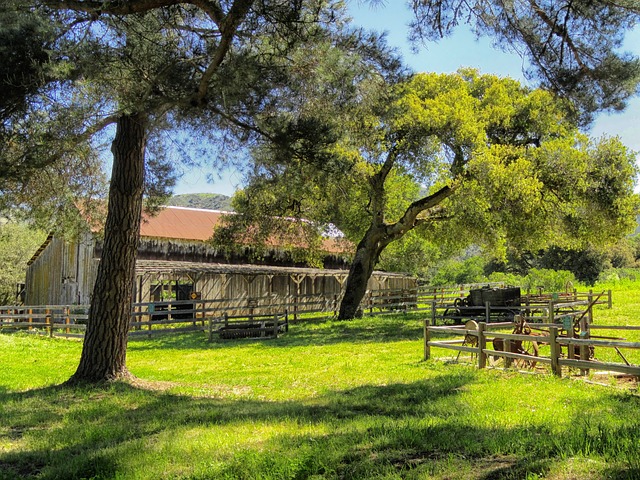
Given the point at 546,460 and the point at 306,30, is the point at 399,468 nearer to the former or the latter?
the point at 546,460

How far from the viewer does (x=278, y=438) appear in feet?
18.0

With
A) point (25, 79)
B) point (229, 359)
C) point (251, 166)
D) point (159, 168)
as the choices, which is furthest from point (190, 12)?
point (229, 359)

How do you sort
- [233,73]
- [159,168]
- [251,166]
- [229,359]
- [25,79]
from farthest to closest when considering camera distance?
1. [229,359]
2. [159,168]
3. [251,166]
4. [233,73]
5. [25,79]

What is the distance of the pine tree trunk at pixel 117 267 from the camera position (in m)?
9.23

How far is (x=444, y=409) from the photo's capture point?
6.58m

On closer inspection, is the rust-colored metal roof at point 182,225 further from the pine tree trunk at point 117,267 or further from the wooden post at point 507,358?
the wooden post at point 507,358

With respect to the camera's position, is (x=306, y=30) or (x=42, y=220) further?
(x=42, y=220)

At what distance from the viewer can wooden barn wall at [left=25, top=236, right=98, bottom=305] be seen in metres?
28.2

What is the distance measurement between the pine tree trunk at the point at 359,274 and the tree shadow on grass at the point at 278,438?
15436mm

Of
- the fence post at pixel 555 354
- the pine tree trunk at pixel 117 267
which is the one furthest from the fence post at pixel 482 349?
the pine tree trunk at pixel 117 267

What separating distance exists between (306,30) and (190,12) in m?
1.95

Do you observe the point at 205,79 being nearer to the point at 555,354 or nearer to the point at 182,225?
the point at 555,354

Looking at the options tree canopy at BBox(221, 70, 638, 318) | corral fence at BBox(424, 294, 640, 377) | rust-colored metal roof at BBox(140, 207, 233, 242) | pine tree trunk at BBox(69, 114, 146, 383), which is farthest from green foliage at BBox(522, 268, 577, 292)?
pine tree trunk at BBox(69, 114, 146, 383)

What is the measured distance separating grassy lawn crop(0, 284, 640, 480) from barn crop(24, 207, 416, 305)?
16143mm
